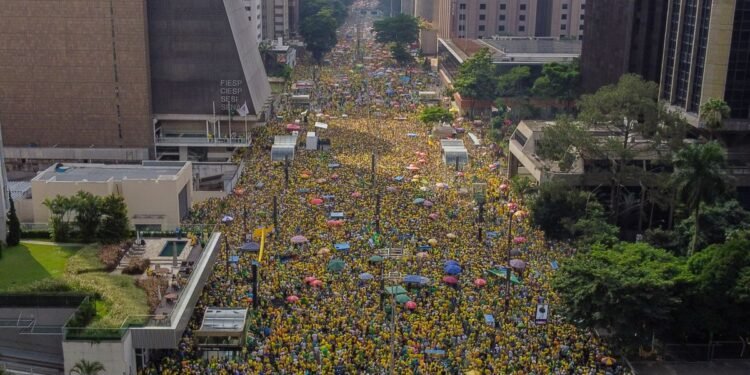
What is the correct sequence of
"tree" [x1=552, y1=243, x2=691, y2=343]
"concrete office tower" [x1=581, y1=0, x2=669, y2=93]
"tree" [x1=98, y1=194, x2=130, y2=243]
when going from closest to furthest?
1. "tree" [x1=552, y1=243, x2=691, y2=343]
2. "tree" [x1=98, y1=194, x2=130, y2=243]
3. "concrete office tower" [x1=581, y1=0, x2=669, y2=93]

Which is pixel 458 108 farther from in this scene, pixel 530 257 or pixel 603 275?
pixel 603 275

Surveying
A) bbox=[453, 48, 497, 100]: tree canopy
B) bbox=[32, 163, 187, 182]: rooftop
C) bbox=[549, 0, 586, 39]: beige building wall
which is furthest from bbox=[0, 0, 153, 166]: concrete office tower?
bbox=[549, 0, 586, 39]: beige building wall

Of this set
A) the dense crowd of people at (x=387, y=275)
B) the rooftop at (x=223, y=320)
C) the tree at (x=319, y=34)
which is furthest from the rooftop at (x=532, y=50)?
the rooftop at (x=223, y=320)

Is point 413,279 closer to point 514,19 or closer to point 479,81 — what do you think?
point 479,81

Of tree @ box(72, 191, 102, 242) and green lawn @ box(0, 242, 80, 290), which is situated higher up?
tree @ box(72, 191, 102, 242)

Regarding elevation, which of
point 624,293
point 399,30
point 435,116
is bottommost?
point 624,293

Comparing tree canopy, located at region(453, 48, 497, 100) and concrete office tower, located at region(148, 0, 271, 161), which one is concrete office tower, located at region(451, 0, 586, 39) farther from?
concrete office tower, located at region(148, 0, 271, 161)

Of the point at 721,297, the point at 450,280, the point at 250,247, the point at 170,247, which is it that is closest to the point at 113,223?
the point at 170,247
